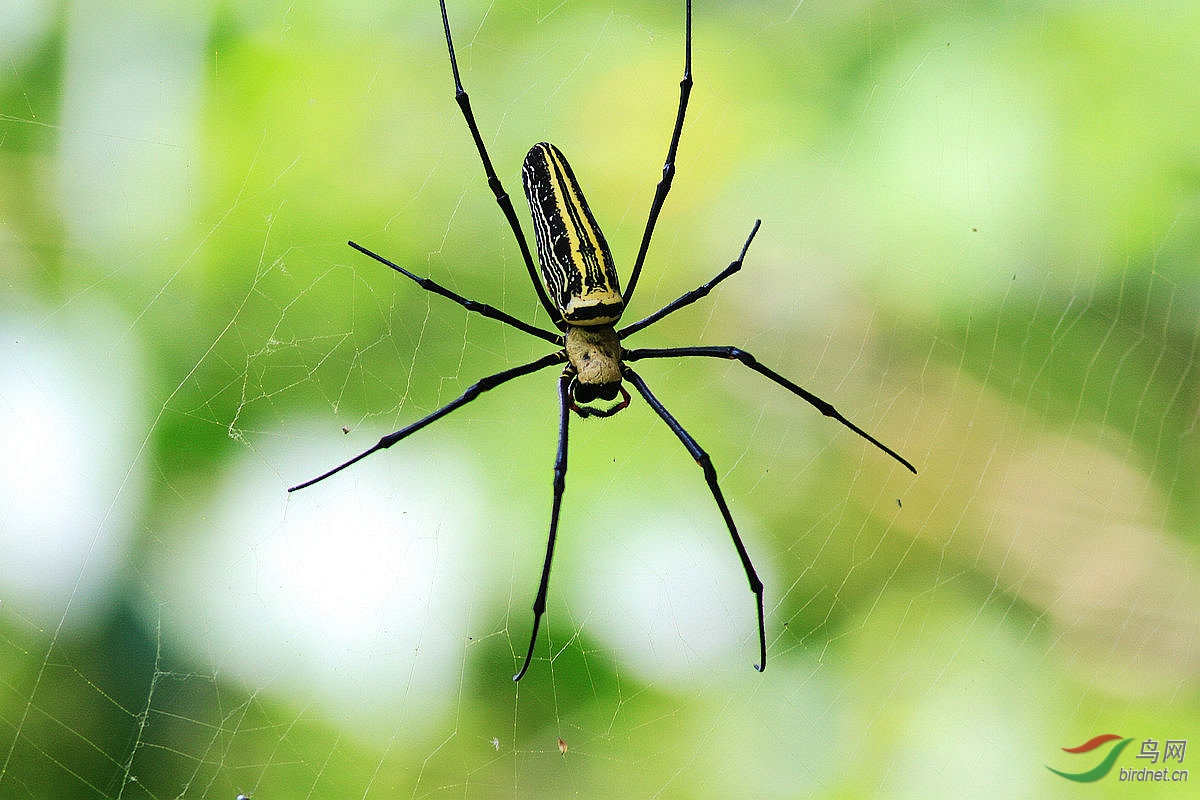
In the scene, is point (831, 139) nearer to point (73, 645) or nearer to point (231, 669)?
point (231, 669)

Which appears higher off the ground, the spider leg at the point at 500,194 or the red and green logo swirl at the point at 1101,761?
the spider leg at the point at 500,194

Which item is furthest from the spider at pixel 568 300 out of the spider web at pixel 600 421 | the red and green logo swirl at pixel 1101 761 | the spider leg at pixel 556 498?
the red and green logo swirl at pixel 1101 761

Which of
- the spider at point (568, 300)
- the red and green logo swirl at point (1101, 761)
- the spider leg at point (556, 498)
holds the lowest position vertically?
the red and green logo swirl at point (1101, 761)

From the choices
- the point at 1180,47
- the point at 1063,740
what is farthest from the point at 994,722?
the point at 1180,47

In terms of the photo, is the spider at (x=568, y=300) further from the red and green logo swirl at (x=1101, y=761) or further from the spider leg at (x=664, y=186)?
the red and green logo swirl at (x=1101, y=761)

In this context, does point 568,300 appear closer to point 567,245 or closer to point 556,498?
point 567,245
